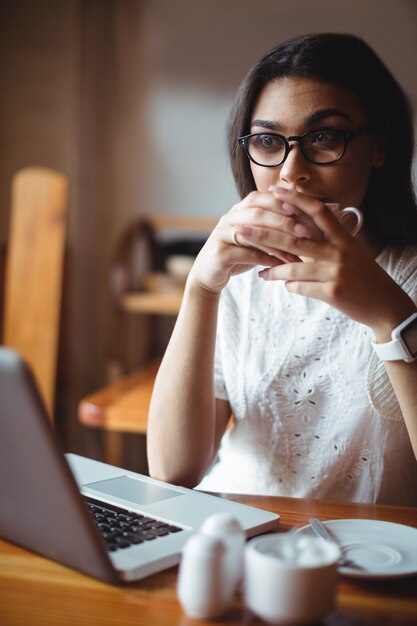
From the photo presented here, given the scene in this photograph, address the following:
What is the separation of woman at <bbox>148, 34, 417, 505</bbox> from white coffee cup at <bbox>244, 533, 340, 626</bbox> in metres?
0.40

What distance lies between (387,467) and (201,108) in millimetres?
1911

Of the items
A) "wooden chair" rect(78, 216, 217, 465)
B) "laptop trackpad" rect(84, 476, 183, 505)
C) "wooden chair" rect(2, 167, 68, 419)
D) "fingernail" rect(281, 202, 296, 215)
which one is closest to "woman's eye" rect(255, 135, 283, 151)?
"fingernail" rect(281, 202, 296, 215)

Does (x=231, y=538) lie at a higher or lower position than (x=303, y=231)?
lower

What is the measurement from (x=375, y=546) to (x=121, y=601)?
0.92 ft

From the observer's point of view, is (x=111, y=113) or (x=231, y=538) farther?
(x=111, y=113)

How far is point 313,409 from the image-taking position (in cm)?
121

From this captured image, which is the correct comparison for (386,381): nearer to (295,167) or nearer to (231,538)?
(295,167)

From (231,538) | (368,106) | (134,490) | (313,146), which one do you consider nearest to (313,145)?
(313,146)

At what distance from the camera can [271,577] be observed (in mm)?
561

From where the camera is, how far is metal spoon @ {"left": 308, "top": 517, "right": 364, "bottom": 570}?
696 mm

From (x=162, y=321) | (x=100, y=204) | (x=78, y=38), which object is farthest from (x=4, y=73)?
(x=162, y=321)

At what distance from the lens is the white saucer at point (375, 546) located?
0.68m

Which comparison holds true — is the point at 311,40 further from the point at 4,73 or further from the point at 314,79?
the point at 4,73

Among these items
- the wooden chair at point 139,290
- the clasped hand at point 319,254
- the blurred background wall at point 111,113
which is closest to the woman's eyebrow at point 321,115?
the clasped hand at point 319,254
